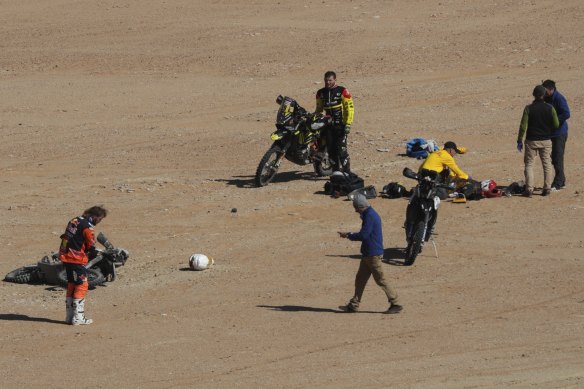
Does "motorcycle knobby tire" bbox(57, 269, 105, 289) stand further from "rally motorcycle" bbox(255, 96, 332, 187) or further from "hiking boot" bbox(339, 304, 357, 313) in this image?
"rally motorcycle" bbox(255, 96, 332, 187)

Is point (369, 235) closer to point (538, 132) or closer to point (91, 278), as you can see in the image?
point (91, 278)

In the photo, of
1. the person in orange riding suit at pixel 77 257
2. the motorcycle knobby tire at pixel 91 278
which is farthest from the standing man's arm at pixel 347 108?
the person in orange riding suit at pixel 77 257

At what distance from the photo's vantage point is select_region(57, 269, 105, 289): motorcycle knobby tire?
16.4m

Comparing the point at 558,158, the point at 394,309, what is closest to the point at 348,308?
the point at 394,309

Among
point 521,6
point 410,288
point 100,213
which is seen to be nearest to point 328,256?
point 410,288

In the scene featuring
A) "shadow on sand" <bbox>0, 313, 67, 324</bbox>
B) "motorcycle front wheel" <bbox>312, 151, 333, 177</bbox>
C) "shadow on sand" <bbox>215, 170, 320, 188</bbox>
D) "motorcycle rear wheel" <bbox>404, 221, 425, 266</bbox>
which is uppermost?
"motorcycle front wheel" <bbox>312, 151, 333, 177</bbox>

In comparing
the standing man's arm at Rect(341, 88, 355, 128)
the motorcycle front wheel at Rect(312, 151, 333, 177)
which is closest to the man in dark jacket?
the standing man's arm at Rect(341, 88, 355, 128)

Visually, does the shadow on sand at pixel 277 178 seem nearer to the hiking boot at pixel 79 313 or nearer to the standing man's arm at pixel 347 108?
the standing man's arm at pixel 347 108

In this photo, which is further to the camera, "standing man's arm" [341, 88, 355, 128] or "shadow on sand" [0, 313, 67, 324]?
"standing man's arm" [341, 88, 355, 128]

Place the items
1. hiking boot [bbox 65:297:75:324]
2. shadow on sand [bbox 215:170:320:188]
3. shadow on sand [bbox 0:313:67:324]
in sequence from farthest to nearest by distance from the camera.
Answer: shadow on sand [bbox 215:170:320:188] < shadow on sand [bbox 0:313:67:324] < hiking boot [bbox 65:297:75:324]

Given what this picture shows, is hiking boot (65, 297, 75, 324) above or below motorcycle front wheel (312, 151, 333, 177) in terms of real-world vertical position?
below

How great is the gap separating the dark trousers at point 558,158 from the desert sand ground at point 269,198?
0.21m

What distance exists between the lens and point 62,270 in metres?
16.5

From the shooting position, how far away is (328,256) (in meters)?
17.9
